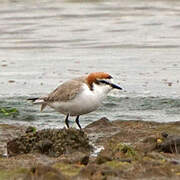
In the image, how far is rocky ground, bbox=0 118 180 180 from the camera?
6139 millimetres

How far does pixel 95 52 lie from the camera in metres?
16.5

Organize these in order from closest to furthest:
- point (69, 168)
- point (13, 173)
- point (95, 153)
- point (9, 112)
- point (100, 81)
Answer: point (13, 173) → point (69, 168) → point (95, 153) → point (100, 81) → point (9, 112)

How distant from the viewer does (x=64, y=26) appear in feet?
66.6

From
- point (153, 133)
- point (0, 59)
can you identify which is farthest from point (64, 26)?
point (153, 133)

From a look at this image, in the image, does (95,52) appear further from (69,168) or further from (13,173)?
(13,173)

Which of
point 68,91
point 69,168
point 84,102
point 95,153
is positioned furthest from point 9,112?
point 69,168

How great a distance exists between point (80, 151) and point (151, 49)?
9.03 m

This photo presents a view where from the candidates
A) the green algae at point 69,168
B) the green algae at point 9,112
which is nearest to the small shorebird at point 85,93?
the green algae at point 9,112

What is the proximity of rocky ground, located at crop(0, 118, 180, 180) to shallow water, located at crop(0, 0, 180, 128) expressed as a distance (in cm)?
128

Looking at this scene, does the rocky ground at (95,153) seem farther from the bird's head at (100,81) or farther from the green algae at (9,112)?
the green algae at (9,112)

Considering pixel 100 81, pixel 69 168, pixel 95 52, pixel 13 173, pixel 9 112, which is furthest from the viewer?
pixel 95 52

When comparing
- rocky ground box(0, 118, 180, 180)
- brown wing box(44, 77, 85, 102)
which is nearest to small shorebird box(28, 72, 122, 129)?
brown wing box(44, 77, 85, 102)

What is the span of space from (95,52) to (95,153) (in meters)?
8.63

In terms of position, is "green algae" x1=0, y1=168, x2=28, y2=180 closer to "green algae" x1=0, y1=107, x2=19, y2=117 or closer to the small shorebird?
the small shorebird
